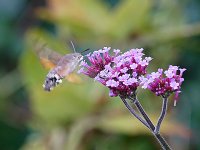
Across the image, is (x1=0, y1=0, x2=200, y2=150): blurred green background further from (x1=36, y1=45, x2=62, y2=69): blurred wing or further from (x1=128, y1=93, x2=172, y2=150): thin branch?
(x1=128, y1=93, x2=172, y2=150): thin branch

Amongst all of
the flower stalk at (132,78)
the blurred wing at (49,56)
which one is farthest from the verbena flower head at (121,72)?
the blurred wing at (49,56)

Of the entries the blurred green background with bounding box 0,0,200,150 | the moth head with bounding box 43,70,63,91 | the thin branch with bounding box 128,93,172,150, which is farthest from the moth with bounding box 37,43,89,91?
the blurred green background with bounding box 0,0,200,150

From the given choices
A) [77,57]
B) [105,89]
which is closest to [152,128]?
[77,57]

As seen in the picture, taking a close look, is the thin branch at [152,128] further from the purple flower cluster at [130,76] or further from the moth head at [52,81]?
the moth head at [52,81]

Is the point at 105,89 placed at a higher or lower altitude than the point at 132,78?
higher

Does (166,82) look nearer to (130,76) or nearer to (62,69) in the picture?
(130,76)

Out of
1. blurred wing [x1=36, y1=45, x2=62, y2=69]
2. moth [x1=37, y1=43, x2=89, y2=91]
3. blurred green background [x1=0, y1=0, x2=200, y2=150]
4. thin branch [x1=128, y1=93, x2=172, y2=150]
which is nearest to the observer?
thin branch [x1=128, y1=93, x2=172, y2=150]
